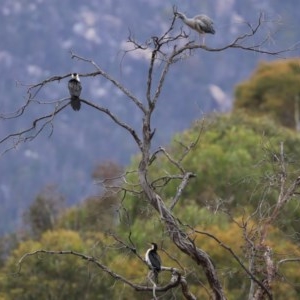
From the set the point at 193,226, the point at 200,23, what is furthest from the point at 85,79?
the point at 200,23

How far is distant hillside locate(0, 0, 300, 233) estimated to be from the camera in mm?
119056

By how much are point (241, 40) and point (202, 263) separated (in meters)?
2.08

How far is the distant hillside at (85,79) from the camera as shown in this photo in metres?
119

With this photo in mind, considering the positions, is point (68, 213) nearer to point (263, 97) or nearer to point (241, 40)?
point (263, 97)

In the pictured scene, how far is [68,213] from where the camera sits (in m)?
42.2

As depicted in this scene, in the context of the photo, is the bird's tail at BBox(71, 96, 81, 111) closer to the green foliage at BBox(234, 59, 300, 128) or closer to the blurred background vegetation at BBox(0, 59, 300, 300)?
the blurred background vegetation at BBox(0, 59, 300, 300)

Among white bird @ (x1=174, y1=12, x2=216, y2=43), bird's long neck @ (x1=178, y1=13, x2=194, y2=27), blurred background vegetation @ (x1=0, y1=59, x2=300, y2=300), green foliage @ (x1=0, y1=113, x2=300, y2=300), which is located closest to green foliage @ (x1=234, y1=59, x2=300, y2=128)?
blurred background vegetation @ (x1=0, y1=59, x2=300, y2=300)

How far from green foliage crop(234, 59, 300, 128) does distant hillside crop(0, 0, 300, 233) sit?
5607 centimetres

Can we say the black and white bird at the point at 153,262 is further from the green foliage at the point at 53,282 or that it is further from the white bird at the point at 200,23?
the green foliage at the point at 53,282

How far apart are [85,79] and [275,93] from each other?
247ft

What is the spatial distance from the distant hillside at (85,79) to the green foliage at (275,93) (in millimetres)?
56069

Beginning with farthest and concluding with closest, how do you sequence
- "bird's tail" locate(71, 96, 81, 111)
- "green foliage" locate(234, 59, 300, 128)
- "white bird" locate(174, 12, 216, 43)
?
1. "green foliage" locate(234, 59, 300, 128)
2. "white bird" locate(174, 12, 216, 43)
3. "bird's tail" locate(71, 96, 81, 111)

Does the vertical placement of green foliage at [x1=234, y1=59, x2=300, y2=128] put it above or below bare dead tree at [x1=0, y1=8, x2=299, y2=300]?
above

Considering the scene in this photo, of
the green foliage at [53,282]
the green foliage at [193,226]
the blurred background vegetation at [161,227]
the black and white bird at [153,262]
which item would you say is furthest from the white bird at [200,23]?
the green foliage at [53,282]
